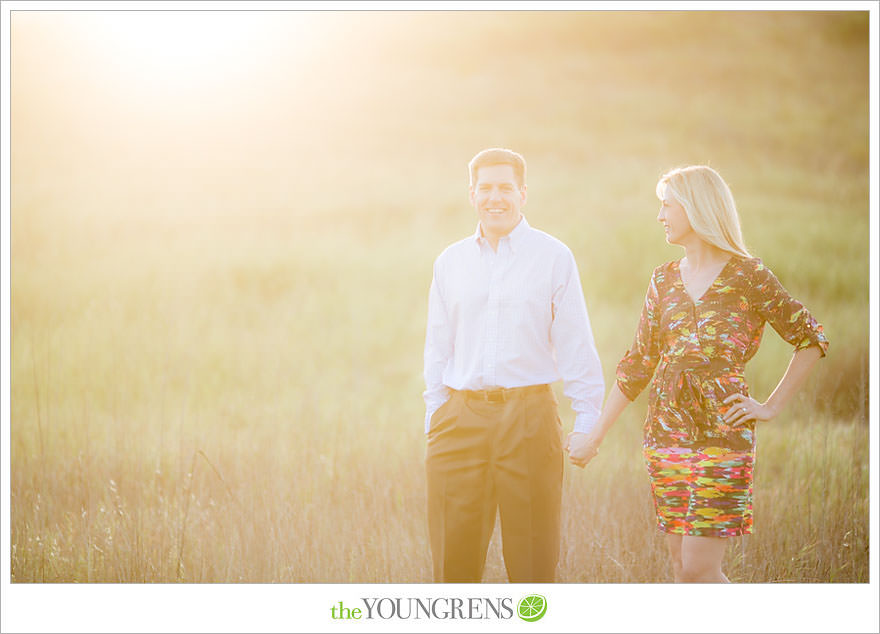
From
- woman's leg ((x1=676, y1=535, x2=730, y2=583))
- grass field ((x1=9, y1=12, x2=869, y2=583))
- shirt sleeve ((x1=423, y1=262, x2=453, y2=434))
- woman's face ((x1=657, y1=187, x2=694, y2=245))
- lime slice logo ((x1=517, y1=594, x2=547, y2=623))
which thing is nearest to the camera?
woman's leg ((x1=676, y1=535, x2=730, y2=583))

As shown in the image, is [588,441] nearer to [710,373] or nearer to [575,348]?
[575,348]

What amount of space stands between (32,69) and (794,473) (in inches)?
217

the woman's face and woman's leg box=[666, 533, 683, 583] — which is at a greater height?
the woman's face

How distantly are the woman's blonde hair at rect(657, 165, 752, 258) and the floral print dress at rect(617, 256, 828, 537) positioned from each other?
0.09 metres

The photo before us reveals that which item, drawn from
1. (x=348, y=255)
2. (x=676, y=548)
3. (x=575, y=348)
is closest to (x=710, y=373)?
(x=575, y=348)

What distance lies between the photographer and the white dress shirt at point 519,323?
2812 millimetres

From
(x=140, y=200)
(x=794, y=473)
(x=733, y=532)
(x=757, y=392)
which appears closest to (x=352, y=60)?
(x=140, y=200)

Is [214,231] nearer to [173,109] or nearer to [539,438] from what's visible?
[173,109]

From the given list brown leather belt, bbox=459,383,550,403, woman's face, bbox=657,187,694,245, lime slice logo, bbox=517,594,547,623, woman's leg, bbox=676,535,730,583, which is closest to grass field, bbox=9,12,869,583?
lime slice logo, bbox=517,594,547,623

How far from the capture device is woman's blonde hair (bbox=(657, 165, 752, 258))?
260cm

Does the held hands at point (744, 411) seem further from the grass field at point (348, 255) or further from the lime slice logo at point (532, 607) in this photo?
the grass field at point (348, 255)

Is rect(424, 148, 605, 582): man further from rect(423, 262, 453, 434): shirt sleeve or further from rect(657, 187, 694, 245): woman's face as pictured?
rect(657, 187, 694, 245): woman's face

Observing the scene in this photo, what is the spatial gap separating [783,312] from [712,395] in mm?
328

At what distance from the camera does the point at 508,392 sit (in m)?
2.79
